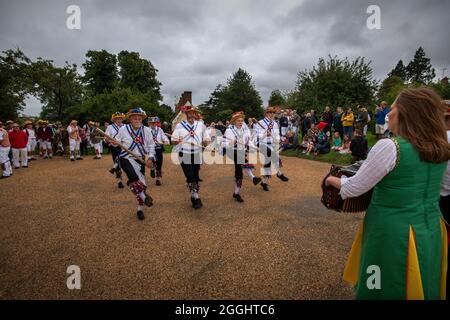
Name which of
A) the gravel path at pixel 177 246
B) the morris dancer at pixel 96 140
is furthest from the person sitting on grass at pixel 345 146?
the morris dancer at pixel 96 140

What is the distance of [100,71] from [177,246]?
39.8 meters

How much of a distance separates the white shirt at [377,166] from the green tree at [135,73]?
128 ft

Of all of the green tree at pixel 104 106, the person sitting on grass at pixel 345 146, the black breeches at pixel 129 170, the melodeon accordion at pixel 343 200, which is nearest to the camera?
the melodeon accordion at pixel 343 200

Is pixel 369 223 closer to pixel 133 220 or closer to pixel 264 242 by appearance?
pixel 264 242

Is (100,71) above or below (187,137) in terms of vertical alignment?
above

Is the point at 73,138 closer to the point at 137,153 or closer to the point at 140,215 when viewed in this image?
the point at 137,153

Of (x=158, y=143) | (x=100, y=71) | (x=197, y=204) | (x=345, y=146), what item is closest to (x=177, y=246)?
(x=197, y=204)

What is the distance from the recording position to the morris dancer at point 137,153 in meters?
5.09

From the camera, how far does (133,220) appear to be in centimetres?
512

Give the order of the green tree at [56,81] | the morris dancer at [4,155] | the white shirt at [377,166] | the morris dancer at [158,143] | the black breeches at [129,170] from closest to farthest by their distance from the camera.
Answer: the white shirt at [377,166], the black breeches at [129,170], the morris dancer at [158,143], the morris dancer at [4,155], the green tree at [56,81]

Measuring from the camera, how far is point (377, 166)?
1.60m

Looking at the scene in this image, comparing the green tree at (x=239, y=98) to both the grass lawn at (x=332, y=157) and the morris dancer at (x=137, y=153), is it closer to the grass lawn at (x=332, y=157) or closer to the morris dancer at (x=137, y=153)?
the grass lawn at (x=332, y=157)
